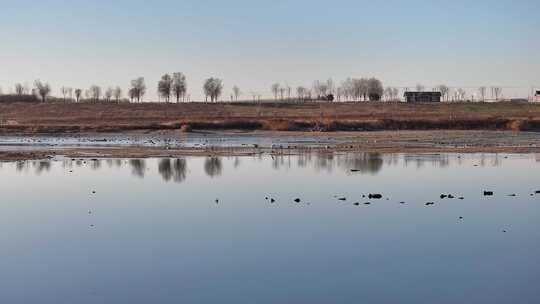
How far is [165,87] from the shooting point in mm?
153375

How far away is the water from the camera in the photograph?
45.1 feet

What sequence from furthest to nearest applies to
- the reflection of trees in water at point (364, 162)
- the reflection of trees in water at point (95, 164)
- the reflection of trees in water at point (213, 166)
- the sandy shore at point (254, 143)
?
the sandy shore at point (254, 143)
the reflection of trees in water at point (95, 164)
the reflection of trees in water at point (364, 162)
the reflection of trees in water at point (213, 166)

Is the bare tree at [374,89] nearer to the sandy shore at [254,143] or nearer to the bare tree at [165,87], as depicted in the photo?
the bare tree at [165,87]

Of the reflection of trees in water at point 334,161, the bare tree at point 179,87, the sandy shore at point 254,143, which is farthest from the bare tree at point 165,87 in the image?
the reflection of trees in water at point 334,161

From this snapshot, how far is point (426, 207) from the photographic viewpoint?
23469mm

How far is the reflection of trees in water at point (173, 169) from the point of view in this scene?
33.1 m

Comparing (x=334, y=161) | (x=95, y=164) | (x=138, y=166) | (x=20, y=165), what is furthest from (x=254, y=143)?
(x=20, y=165)

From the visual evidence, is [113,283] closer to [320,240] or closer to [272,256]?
[272,256]

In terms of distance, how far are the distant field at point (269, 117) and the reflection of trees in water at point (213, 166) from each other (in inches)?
1290

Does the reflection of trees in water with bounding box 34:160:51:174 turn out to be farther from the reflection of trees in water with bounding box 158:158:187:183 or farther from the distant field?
the distant field

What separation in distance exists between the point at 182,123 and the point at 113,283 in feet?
215

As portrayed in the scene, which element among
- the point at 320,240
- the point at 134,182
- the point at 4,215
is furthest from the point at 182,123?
the point at 320,240

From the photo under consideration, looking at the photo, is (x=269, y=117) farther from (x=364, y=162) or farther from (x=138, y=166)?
(x=138, y=166)

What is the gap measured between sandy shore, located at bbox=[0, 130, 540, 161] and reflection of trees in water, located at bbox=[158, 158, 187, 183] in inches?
185
